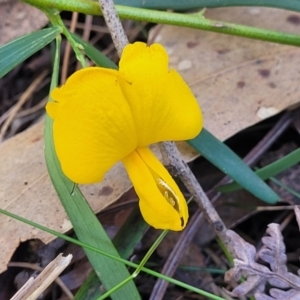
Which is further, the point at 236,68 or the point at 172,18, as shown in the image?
the point at 236,68

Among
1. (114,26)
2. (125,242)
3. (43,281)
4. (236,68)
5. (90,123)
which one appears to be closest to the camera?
(90,123)

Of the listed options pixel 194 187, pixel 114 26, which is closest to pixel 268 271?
pixel 194 187

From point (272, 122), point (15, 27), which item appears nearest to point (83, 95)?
point (272, 122)

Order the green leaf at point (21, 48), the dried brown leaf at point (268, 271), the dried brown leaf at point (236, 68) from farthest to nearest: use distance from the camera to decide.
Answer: the dried brown leaf at point (236, 68)
the green leaf at point (21, 48)
the dried brown leaf at point (268, 271)

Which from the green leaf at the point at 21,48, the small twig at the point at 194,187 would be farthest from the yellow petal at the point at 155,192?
the green leaf at the point at 21,48

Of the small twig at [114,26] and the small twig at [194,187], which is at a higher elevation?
the small twig at [114,26]

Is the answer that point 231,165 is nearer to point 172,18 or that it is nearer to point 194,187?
point 194,187

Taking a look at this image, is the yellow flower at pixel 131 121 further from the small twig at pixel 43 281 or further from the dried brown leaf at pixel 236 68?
the dried brown leaf at pixel 236 68

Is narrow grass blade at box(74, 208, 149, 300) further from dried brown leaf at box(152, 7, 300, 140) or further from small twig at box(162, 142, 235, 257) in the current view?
dried brown leaf at box(152, 7, 300, 140)
